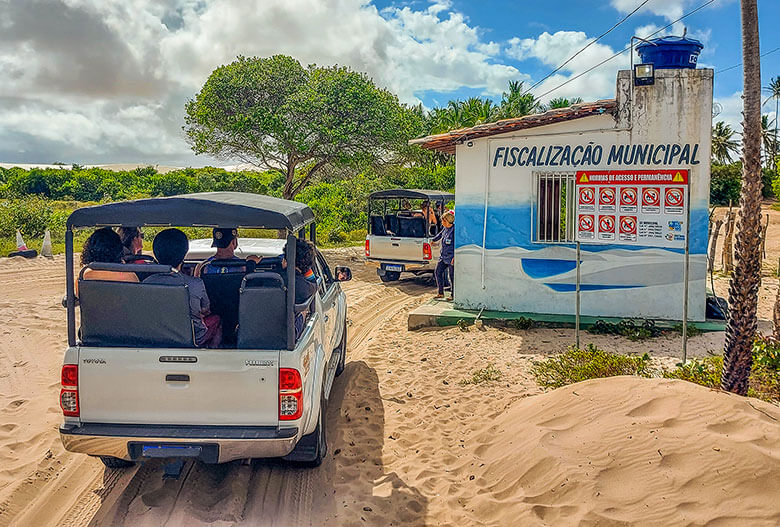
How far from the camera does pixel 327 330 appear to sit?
5734 millimetres

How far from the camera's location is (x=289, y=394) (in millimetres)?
4059

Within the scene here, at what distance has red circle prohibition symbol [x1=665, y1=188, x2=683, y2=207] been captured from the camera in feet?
24.3

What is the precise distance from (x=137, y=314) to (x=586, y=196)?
18.9ft

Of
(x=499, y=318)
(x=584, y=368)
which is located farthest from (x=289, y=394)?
(x=499, y=318)

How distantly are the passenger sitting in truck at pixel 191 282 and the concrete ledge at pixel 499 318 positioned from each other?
17.4ft

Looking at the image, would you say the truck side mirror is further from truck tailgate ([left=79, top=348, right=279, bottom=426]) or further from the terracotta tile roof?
the terracotta tile roof

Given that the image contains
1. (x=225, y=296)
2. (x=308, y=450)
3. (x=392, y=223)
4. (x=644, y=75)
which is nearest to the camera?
(x=308, y=450)

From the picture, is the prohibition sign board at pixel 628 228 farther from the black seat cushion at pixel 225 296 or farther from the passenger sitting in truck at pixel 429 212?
the passenger sitting in truck at pixel 429 212

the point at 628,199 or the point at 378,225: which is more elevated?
the point at 628,199

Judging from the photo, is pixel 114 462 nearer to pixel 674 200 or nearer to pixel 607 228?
pixel 607 228

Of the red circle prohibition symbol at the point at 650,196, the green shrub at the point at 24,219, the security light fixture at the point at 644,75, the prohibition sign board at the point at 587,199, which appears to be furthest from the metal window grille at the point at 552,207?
the green shrub at the point at 24,219

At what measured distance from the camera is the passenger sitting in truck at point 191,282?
4.40 metres

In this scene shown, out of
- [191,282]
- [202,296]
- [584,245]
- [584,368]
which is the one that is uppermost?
[584,245]

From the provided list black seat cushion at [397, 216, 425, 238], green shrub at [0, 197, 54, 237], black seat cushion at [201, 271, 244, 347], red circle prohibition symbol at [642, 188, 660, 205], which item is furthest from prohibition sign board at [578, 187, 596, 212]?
green shrub at [0, 197, 54, 237]
